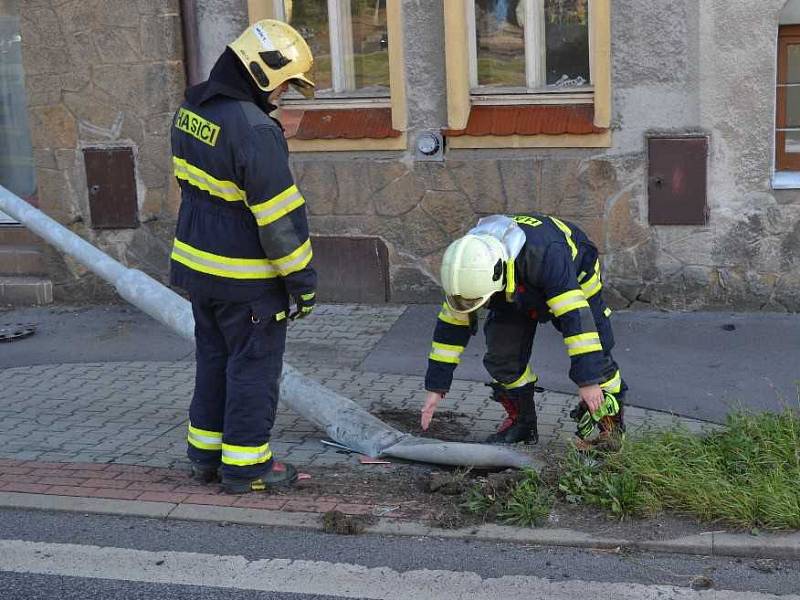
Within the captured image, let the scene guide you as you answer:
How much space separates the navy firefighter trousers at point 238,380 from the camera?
5.01 m

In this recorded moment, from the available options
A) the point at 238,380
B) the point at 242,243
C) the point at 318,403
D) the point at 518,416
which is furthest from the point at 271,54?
the point at 518,416

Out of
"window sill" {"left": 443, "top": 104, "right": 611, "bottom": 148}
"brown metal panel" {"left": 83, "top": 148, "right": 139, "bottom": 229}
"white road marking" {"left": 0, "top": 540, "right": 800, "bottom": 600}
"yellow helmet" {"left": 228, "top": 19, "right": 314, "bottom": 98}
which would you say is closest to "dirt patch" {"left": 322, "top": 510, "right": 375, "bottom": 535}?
"white road marking" {"left": 0, "top": 540, "right": 800, "bottom": 600}

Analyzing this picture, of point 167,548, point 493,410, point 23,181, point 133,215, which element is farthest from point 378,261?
point 167,548

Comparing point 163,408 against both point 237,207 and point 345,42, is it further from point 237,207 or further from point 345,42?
point 345,42

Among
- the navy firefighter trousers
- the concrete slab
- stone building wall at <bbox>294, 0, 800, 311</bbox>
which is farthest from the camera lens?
stone building wall at <bbox>294, 0, 800, 311</bbox>

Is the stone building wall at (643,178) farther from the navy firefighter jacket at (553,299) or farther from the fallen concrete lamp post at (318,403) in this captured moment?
the navy firefighter jacket at (553,299)

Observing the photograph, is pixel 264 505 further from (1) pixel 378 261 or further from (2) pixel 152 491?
(1) pixel 378 261

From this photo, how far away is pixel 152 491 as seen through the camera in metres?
5.17

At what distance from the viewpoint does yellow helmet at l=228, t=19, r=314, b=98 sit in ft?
15.9

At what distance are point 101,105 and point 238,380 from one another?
4.56 m

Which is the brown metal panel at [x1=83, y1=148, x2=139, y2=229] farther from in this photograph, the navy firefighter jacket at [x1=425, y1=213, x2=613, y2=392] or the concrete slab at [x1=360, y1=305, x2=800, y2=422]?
the navy firefighter jacket at [x1=425, y1=213, x2=613, y2=392]

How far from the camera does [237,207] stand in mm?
4863

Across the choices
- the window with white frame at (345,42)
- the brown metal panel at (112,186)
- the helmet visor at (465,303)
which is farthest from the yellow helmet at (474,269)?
the brown metal panel at (112,186)

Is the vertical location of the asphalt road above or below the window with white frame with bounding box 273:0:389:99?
below
